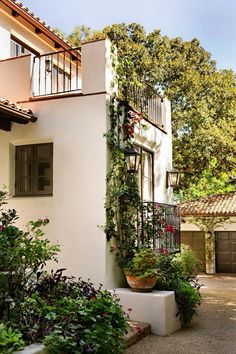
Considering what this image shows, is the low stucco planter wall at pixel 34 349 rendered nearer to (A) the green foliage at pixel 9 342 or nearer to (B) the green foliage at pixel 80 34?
(A) the green foliage at pixel 9 342

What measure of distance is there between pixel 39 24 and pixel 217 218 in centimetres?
1260

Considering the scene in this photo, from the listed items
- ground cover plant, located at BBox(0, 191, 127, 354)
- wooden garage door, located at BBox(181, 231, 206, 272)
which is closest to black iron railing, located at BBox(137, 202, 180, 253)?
ground cover plant, located at BBox(0, 191, 127, 354)

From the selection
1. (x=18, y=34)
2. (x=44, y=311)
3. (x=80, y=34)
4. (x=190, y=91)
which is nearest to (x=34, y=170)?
(x=44, y=311)

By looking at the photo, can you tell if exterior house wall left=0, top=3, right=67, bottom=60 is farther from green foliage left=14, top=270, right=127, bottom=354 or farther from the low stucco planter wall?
the low stucco planter wall

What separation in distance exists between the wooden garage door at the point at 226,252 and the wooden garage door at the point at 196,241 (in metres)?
0.73

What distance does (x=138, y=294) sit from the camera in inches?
280

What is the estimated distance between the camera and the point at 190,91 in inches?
723

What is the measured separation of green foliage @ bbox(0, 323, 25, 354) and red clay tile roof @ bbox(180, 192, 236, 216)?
627 inches

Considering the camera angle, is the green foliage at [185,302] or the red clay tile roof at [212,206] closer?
the green foliage at [185,302]

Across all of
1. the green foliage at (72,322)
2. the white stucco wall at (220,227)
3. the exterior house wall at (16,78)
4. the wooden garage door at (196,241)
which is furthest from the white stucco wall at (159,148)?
the wooden garage door at (196,241)

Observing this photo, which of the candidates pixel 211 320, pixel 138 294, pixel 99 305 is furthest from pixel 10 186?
pixel 211 320

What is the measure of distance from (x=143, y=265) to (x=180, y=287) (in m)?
0.85

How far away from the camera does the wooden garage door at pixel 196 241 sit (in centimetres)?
1983

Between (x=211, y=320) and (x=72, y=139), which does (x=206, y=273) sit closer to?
(x=211, y=320)
